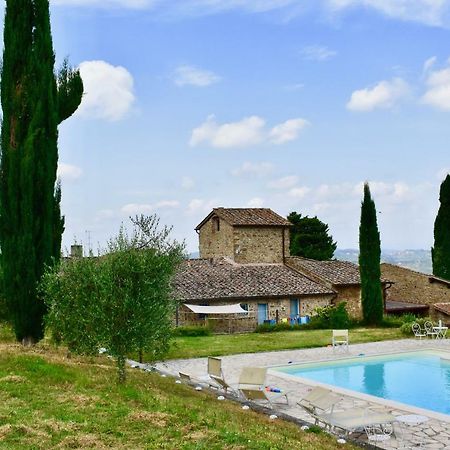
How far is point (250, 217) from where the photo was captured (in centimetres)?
3912

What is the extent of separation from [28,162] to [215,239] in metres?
22.4

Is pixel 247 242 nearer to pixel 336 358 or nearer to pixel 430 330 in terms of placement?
pixel 430 330

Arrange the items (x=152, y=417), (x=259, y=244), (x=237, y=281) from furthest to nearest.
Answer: (x=259, y=244)
(x=237, y=281)
(x=152, y=417)

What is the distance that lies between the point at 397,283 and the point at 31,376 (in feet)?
105

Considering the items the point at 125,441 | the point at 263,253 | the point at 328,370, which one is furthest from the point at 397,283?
the point at 125,441

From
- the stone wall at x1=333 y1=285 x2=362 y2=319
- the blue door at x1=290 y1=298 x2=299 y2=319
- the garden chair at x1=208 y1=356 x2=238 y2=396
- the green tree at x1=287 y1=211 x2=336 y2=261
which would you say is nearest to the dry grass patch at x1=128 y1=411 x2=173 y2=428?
the garden chair at x1=208 y1=356 x2=238 y2=396

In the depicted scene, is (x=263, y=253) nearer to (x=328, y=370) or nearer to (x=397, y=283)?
(x=397, y=283)

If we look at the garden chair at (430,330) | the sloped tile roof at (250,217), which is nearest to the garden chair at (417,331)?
the garden chair at (430,330)

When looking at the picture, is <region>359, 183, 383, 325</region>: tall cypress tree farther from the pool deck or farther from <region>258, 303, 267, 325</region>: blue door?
the pool deck

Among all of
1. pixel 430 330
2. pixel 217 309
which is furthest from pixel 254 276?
pixel 430 330

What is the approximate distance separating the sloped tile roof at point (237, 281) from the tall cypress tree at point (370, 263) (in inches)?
105

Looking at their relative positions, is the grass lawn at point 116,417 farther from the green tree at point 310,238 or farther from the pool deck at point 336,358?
the green tree at point 310,238

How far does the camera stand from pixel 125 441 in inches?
366

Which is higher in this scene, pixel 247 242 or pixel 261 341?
pixel 247 242
